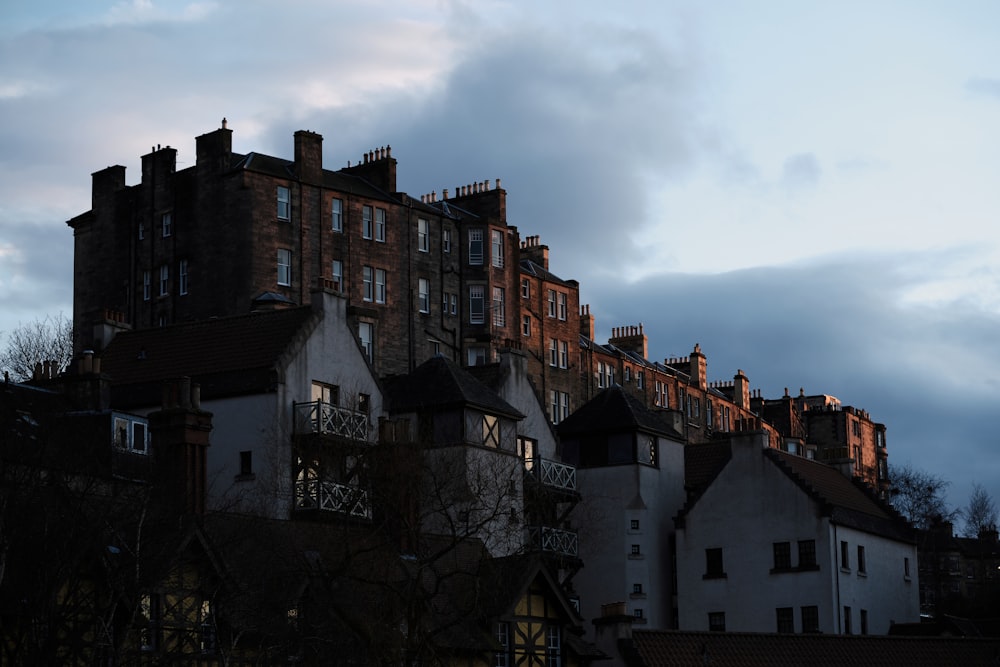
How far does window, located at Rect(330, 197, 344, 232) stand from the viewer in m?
92.2

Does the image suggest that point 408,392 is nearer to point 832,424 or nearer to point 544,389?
point 544,389

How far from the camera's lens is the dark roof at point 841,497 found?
79375 millimetres

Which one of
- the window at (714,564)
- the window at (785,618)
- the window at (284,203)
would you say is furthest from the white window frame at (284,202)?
the window at (785,618)

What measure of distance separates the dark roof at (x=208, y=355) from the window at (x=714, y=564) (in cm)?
2117

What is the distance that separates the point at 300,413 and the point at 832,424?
98805 millimetres

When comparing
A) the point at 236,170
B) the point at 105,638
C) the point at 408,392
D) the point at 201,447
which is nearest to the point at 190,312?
the point at 236,170

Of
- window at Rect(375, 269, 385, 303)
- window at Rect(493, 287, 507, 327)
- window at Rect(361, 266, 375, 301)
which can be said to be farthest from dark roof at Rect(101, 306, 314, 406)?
window at Rect(493, 287, 507, 327)

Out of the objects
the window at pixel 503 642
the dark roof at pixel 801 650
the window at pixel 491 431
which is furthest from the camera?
the window at pixel 491 431

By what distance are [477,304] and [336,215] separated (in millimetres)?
10812

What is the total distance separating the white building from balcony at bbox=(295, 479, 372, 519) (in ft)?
63.1

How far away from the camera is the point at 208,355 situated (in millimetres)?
71938

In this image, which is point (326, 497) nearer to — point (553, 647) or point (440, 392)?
point (440, 392)

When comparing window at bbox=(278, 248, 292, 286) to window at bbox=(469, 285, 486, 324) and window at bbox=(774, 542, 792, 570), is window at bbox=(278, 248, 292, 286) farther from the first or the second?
window at bbox=(774, 542, 792, 570)

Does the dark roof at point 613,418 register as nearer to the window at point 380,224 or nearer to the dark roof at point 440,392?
the dark roof at point 440,392
